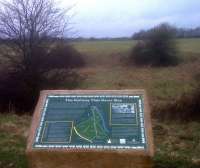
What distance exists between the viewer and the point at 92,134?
19.9 ft

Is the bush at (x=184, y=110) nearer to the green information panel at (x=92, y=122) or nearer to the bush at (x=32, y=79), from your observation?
the bush at (x=32, y=79)

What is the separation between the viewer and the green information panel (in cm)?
600

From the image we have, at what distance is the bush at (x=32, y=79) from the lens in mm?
20562

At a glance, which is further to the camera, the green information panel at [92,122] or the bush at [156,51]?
the bush at [156,51]

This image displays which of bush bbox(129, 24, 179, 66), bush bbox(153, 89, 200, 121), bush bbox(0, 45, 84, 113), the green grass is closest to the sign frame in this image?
the green grass

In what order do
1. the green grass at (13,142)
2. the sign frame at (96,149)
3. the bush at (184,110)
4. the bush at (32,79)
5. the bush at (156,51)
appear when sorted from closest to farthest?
the sign frame at (96,149)
the green grass at (13,142)
the bush at (184,110)
the bush at (32,79)
the bush at (156,51)

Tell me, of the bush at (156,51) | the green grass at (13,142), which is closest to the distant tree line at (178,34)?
the bush at (156,51)

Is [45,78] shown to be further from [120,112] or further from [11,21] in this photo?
[120,112]

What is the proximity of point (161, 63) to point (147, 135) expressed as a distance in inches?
1405

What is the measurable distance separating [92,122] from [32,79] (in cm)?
1543

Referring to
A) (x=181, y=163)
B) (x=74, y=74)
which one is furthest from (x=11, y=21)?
(x=181, y=163)

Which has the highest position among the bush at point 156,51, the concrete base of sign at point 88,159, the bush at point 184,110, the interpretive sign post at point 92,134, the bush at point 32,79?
the bush at point 156,51

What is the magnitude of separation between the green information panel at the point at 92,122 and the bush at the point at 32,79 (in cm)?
1340

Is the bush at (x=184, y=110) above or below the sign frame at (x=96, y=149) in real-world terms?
above
